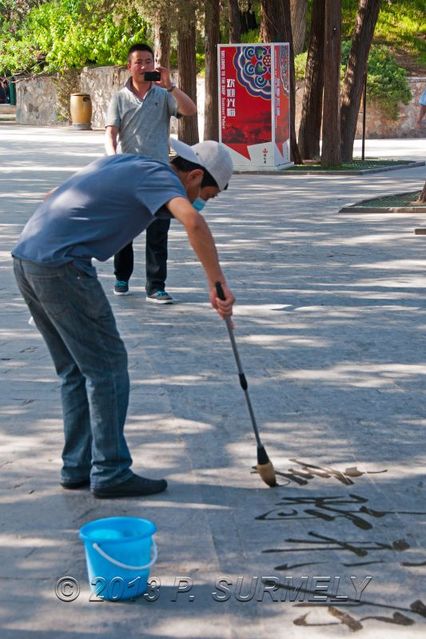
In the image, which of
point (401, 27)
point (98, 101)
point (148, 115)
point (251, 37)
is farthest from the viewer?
point (401, 27)

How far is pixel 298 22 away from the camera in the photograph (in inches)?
1500

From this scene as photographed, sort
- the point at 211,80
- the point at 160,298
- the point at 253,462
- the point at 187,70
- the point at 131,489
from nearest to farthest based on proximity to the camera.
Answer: the point at 131,489
the point at 253,462
the point at 160,298
the point at 187,70
the point at 211,80

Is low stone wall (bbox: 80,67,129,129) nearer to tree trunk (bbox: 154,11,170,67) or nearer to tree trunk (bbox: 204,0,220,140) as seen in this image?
tree trunk (bbox: 154,11,170,67)

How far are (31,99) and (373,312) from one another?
37641 mm

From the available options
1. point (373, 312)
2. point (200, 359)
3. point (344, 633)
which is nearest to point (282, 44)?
point (373, 312)

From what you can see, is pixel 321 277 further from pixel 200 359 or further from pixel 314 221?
pixel 314 221

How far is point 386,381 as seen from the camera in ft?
22.8

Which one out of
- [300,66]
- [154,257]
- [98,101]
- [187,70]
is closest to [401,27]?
[300,66]

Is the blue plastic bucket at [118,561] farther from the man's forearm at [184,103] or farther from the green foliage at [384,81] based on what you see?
the green foliage at [384,81]

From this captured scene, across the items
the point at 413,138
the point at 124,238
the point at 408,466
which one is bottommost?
the point at 413,138

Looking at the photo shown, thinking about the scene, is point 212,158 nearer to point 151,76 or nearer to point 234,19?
point 151,76

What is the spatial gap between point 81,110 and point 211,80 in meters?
13.9

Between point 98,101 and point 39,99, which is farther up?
point 98,101

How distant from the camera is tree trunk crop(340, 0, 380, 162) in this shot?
23.7m
